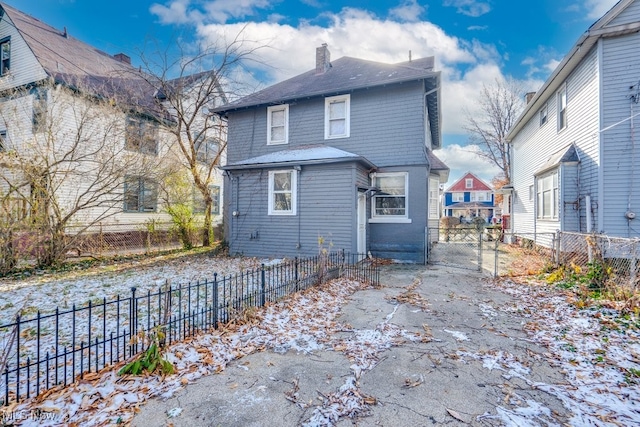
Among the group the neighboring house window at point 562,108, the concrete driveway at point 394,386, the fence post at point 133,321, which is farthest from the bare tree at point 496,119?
the fence post at point 133,321

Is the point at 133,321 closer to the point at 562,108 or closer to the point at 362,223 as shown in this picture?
the point at 362,223

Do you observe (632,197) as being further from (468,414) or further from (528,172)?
(468,414)

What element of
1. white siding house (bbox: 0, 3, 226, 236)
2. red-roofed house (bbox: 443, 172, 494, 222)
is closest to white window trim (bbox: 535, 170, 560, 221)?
white siding house (bbox: 0, 3, 226, 236)

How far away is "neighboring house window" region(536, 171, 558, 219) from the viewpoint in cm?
1090

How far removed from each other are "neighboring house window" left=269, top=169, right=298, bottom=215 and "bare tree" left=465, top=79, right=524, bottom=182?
75.4 feet

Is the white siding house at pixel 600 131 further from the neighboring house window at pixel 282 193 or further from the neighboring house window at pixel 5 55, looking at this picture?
the neighboring house window at pixel 5 55

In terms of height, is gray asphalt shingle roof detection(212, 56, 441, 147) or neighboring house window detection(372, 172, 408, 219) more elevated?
gray asphalt shingle roof detection(212, 56, 441, 147)

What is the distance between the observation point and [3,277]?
27.2ft

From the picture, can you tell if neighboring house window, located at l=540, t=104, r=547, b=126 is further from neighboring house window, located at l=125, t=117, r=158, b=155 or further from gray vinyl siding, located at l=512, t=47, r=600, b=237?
neighboring house window, located at l=125, t=117, r=158, b=155

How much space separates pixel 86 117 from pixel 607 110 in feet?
52.0

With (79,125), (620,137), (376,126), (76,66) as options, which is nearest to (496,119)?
(620,137)

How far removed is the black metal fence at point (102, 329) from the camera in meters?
2.99

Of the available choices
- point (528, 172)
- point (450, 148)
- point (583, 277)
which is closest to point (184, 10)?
point (583, 277)

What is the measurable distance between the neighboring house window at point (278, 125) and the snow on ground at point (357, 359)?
827 centimetres
